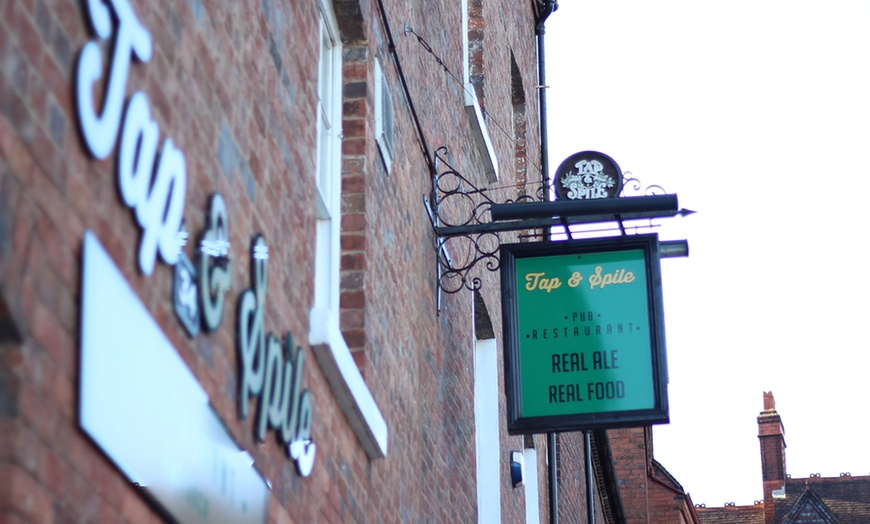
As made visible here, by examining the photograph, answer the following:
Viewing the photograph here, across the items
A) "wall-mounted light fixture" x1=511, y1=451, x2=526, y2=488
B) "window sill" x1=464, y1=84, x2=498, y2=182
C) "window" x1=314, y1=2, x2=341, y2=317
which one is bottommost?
"wall-mounted light fixture" x1=511, y1=451, x2=526, y2=488

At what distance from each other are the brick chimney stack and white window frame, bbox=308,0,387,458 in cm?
4105

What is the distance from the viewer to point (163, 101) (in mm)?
4285

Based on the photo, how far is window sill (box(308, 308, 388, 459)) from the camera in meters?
5.96

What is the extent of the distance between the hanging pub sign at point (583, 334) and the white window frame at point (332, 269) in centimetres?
205

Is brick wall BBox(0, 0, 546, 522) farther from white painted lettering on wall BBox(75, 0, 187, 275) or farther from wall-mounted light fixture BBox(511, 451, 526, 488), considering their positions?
wall-mounted light fixture BBox(511, 451, 526, 488)

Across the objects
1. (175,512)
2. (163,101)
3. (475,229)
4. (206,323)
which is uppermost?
(475,229)

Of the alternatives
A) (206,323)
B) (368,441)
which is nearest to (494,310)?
(368,441)

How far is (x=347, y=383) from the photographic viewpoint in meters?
6.17

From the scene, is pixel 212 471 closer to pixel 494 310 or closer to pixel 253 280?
pixel 253 280

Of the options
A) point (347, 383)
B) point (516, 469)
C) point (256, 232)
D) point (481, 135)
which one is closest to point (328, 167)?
point (347, 383)

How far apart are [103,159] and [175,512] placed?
993 mm

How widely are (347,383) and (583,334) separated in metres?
3.13

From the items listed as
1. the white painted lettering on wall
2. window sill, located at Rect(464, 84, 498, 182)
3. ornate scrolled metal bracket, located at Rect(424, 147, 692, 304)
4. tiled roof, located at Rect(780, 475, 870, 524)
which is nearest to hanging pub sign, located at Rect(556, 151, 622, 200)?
ornate scrolled metal bracket, located at Rect(424, 147, 692, 304)

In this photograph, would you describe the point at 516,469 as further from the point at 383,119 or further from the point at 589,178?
the point at 383,119
